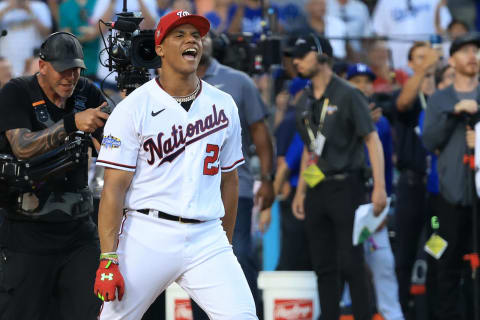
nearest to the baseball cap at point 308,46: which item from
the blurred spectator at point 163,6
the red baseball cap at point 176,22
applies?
the red baseball cap at point 176,22

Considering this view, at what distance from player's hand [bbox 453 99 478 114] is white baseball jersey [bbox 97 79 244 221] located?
11.7ft

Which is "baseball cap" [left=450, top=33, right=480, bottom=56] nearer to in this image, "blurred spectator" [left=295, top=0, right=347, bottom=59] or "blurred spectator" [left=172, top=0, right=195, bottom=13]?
"blurred spectator" [left=295, top=0, right=347, bottom=59]

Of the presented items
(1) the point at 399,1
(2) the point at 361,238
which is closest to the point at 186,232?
(2) the point at 361,238

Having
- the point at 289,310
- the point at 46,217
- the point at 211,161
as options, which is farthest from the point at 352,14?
the point at 211,161

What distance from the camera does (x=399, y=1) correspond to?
12.5m

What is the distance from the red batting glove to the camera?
199 inches

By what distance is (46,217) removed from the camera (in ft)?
19.9

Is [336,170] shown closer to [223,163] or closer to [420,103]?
[420,103]

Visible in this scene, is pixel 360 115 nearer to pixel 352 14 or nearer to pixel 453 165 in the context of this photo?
pixel 453 165

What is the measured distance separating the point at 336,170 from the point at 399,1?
4794 millimetres

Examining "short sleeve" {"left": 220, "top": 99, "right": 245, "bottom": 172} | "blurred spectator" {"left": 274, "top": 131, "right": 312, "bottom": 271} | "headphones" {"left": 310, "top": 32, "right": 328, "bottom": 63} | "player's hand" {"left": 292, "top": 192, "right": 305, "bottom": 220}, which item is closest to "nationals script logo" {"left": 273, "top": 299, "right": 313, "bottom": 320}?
"player's hand" {"left": 292, "top": 192, "right": 305, "bottom": 220}

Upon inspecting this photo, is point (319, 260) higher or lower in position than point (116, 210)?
lower

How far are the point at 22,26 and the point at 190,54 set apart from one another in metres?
7.28

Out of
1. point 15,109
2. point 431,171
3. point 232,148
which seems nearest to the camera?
point 232,148
